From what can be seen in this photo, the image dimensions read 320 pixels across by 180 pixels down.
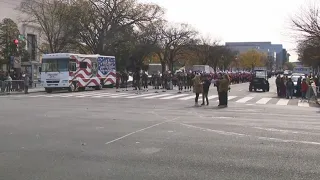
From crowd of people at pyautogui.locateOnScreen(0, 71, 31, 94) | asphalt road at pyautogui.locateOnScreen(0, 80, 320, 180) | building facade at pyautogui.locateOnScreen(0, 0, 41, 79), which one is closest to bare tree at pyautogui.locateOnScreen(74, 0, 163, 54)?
building facade at pyautogui.locateOnScreen(0, 0, 41, 79)

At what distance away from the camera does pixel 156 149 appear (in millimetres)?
8930

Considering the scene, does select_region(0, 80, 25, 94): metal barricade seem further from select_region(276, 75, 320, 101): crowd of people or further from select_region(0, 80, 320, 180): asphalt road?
select_region(276, 75, 320, 101): crowd of people

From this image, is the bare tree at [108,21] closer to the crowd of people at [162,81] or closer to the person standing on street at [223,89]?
the crowd of people at [162,81]

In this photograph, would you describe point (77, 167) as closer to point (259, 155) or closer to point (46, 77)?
point (259, 155)

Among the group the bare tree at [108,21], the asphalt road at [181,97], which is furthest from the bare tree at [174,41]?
the asphalt road at [181,97]

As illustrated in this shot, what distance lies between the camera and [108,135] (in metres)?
10.8

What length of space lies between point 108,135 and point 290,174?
5235mm

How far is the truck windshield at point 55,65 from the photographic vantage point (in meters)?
34.5

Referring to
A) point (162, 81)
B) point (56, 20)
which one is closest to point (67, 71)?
point (162, 81)

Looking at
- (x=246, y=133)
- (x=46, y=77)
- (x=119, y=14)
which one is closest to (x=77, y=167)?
(x=246, y=133)

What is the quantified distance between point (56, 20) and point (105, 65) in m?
12.7

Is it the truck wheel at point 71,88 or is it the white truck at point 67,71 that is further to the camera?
the truck wheel at point 71,88

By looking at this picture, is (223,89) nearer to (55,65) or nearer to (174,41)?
(55,65)

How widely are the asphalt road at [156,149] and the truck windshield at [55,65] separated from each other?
2077cm
